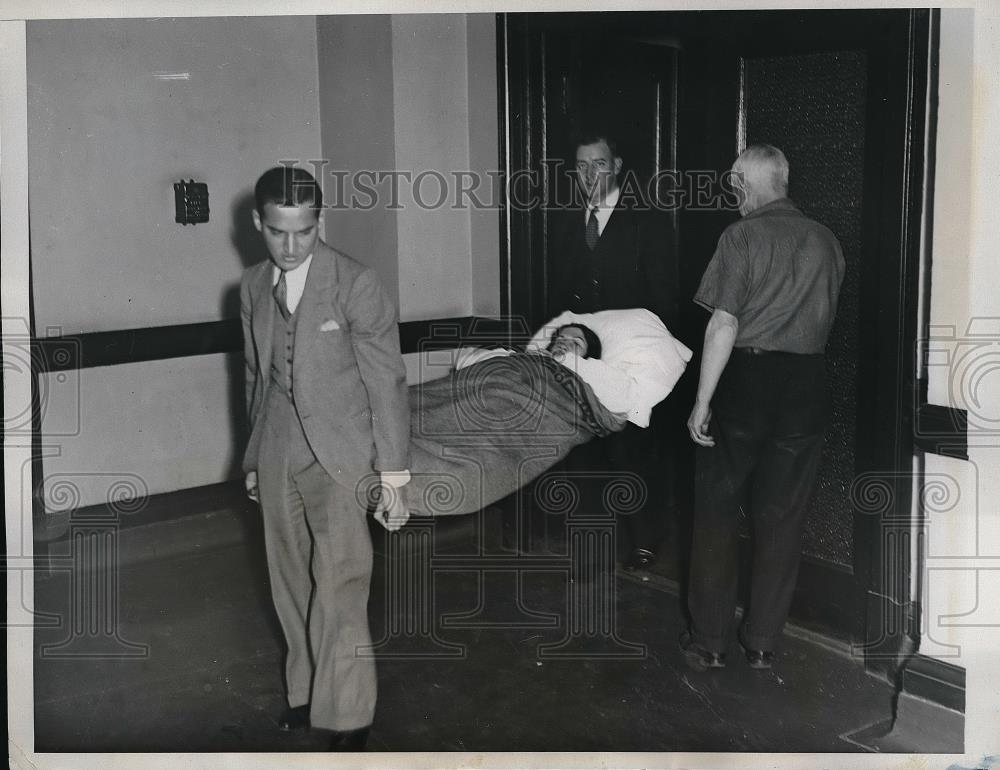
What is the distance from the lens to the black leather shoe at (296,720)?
2.42m

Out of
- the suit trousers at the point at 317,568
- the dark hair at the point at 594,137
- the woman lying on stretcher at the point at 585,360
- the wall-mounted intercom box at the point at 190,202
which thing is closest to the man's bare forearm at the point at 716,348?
the woman lying on stretcher at the point at 585,360

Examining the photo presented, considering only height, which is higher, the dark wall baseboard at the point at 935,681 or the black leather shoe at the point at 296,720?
the dark wall baseboard at the point at 935,681

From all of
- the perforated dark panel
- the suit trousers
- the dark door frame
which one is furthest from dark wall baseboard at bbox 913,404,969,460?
the suit trousers

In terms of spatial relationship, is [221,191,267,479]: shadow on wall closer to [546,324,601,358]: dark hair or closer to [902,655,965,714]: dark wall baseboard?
[546,324,601,358]: dark hair

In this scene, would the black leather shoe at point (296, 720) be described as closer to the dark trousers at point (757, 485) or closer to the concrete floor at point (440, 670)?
the concrete floor at point (440, 670)

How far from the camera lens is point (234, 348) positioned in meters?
3.22

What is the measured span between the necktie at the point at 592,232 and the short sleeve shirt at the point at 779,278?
0.41 m

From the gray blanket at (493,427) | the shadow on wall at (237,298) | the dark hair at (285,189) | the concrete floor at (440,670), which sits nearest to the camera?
the dark hair at (285,189)

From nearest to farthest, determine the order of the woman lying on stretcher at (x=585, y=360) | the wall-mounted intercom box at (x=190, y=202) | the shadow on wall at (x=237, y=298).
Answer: the woman lying on stretcher at (x=585, y=360), the shadow on wall at (x=237, y=298), the wall-mounted intercom box at (x=190, y=202)

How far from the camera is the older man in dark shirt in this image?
98.6 inches

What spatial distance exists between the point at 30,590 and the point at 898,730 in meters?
2.00

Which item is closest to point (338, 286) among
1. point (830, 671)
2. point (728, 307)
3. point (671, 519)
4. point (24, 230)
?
point (24, 230)

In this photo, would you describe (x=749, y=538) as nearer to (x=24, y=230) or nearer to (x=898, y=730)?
(x=898, y=730)

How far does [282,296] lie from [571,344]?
3.42 feet
